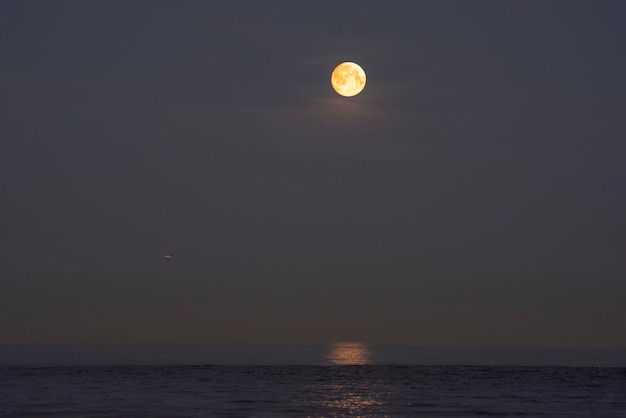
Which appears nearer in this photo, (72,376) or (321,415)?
(321,415)

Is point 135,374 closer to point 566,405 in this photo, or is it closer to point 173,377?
point 173,377

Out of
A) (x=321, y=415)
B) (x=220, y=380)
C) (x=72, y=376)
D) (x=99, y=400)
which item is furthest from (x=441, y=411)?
(x=72, y=376)

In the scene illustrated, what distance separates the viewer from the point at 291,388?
7519 cm

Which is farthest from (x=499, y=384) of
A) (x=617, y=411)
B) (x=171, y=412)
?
(x=171, y=412)

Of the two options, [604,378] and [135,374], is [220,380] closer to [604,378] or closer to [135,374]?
[135,374]

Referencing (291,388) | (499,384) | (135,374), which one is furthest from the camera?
(135,374)

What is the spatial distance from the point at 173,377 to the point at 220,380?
6086 millimetres

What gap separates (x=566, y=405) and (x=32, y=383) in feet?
149

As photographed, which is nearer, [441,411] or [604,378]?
[441,411]

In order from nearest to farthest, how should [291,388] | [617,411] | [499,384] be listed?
[617,411] < [291,388] < [499,384]

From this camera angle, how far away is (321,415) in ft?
181

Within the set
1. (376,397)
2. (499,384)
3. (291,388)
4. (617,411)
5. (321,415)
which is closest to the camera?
(321,415)

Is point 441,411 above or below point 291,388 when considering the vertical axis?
below

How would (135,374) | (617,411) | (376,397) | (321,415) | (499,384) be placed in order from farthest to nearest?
1. (135,374)
2. (499,384)
3. (376,397)
4. (617,411)
5. (321,415)
